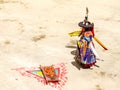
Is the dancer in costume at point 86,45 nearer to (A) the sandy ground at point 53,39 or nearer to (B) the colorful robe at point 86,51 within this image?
(B) the colorful robe at point 86,51

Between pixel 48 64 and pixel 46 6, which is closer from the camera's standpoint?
pixel 48 64

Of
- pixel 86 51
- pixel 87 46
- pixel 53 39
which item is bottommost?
pixel 53 39

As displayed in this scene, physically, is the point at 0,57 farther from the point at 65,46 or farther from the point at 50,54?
the point at 65,46

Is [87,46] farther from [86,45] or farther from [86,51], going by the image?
[86,51]

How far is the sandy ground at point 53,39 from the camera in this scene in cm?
950

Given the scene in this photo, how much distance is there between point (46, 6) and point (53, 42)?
11.4ft

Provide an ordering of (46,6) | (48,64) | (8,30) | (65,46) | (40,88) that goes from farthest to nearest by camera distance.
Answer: (46,6)
(8,30)
(65,46)
(48,64)
(40,88)

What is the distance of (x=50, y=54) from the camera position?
10.8 m

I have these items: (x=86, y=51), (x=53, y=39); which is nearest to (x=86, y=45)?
(x=86, y=51)

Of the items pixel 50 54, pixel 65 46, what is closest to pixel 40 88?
pixel 50 54

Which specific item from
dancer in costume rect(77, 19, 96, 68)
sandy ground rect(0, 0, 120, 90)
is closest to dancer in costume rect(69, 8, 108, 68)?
dancer in costume rect(77, 19, 96, 68)

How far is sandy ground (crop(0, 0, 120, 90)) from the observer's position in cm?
950

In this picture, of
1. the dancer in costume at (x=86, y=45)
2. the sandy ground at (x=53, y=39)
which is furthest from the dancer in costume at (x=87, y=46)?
the sandy ground at (x=53, y=39)

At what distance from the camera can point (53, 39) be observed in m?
11.8
